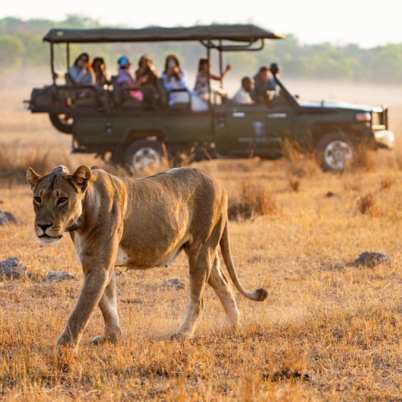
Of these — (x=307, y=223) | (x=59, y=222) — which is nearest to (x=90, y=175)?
(x=59, y=222)

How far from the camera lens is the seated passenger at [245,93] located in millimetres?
16297

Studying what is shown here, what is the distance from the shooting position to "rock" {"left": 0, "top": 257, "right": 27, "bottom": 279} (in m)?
8.91

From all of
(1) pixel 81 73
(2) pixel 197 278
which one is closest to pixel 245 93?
(1) pixel 81 73

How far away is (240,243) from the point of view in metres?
10.7

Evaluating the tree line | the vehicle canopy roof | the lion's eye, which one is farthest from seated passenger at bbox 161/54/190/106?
the tree line

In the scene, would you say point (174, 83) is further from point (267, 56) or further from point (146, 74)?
point (267, 56)

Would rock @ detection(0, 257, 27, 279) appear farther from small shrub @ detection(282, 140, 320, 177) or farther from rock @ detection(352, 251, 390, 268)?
small shrub @ detection(282, 140, 320, 177)

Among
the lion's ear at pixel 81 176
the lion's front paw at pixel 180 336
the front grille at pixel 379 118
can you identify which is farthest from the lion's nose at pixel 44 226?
the front grille at pixel 379 118

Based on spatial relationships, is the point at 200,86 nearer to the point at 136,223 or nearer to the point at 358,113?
the point at 358,113

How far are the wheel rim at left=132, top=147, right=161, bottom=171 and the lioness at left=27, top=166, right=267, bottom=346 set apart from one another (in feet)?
29.7

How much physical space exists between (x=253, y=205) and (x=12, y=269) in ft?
14.2

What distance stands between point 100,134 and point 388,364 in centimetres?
1058

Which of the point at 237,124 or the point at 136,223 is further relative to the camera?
the point at 237,124

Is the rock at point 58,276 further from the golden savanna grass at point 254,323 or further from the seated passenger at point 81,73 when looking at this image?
the seated passenger at point 81,73
